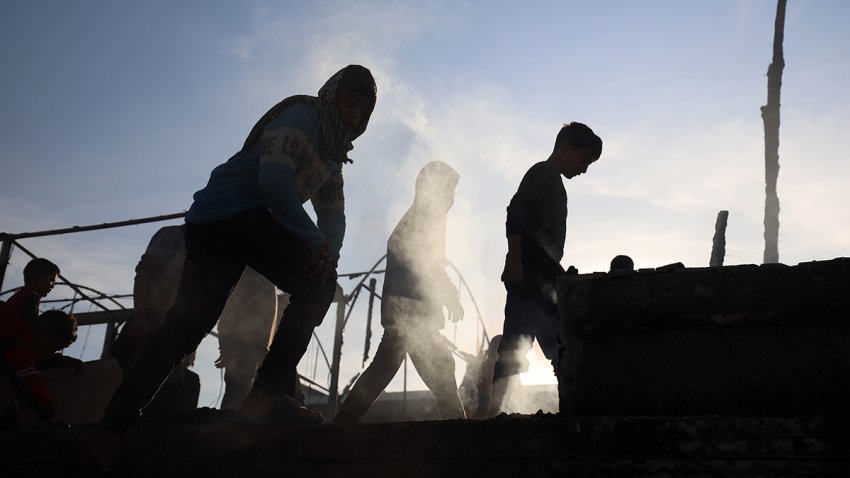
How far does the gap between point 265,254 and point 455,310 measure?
9.57 ft

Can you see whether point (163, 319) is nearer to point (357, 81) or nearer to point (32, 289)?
point (32, 289)

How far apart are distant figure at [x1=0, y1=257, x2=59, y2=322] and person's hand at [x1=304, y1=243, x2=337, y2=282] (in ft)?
11.0

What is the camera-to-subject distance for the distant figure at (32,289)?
553cm

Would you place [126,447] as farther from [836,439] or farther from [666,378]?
[836,439]

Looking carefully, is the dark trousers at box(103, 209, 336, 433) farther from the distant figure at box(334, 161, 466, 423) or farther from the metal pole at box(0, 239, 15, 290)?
the metal pole at box(0, 239, 15, 290)

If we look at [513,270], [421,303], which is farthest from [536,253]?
[421,303]

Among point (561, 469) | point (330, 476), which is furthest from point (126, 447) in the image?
point (561, 469)

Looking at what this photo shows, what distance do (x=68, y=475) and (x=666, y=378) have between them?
2.57 m

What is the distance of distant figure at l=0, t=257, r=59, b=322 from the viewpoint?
5526 mm

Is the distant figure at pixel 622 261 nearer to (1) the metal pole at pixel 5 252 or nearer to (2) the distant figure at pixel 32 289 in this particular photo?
(2) the distant figure at pixel 32 289

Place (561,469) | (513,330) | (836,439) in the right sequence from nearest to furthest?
(836,439)
(561,469)
(513,330)

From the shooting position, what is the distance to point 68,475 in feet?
10.4

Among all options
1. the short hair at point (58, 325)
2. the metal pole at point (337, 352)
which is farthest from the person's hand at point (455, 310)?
the metal pole at point (337, 352)

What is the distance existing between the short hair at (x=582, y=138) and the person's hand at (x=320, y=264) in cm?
293
